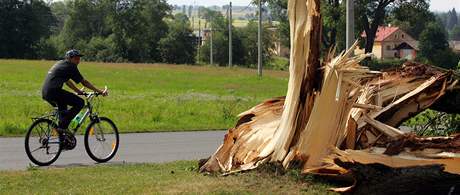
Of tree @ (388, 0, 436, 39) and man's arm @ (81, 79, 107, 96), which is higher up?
tree @ (388, 0, 436, 39)

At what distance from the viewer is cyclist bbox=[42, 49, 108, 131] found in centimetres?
1109

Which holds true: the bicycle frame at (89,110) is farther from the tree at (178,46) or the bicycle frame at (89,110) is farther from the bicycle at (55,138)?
the tree at (178,46)

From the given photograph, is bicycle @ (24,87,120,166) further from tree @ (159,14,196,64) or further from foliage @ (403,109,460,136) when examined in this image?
tree @ (159,14,196,64)

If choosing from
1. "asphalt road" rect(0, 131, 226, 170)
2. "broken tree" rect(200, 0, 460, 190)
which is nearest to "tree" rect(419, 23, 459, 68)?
"asphalt road" rect(0, 131, 226, 170)

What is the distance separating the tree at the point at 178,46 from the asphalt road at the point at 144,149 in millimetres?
86323

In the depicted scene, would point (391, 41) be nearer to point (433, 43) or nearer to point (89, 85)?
point (433, 43)

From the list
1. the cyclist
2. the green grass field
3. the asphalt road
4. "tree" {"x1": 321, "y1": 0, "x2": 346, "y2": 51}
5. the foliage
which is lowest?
the asphalt road

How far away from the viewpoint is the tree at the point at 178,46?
103500mm

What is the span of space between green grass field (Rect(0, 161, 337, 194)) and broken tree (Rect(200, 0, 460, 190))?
24 centimetres

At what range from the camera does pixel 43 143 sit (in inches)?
439

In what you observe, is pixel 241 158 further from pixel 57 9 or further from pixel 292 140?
pixel 57 9

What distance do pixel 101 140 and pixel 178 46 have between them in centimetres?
9301

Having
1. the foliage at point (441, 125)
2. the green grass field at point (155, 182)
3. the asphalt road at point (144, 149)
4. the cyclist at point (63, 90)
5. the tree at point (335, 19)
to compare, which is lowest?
the asphalt road at point (144, 149)

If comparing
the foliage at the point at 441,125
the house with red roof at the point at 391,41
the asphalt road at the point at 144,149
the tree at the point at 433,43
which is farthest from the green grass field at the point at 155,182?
the house with red roof at the point at 391,41
